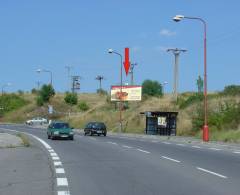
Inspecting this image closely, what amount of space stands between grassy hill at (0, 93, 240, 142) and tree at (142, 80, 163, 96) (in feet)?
46.2

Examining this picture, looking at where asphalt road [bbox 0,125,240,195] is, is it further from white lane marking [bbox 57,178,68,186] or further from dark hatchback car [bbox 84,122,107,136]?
dark hatchback car [bbox 84,122,107,136]

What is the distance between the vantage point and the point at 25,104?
139250 mm

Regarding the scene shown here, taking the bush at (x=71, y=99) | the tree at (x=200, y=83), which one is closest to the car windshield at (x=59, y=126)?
the tree at (x=200, y=83)

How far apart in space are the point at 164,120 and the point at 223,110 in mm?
5835

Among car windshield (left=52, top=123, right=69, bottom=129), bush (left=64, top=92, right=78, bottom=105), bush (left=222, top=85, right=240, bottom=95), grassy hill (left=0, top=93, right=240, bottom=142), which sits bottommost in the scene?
car windshield (left=52, top=123, right=69, bottom=129)

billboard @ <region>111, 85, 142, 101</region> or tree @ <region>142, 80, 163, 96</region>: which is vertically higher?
tree @ <region>142, 80, 163, 96</region>

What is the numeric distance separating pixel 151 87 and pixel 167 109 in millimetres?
51638

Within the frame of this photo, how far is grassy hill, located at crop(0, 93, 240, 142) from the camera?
2069 inches

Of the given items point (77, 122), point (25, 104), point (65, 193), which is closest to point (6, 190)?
point (65, 193)

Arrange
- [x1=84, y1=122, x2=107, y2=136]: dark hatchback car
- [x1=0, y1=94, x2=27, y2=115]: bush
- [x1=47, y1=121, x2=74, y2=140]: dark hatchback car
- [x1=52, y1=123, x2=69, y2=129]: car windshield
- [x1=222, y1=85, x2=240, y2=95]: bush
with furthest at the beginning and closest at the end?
[x1=0, y1=94, x2=27, y2=115]: bush → [x1=222, y1=85, x2=240, y2=95]: bush → [x1=84, y1=122, x2=107, y2=136]: dark hatchback car → [x1=52, y1=123, x2=69, y2=129]: car windshield → [x1=47, y1=121, x2=74, y2=140]: dark hatchback car

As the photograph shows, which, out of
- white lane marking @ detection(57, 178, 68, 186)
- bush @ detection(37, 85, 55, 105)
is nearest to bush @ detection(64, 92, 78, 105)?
bush @ detection(37, 85, 55, 105)

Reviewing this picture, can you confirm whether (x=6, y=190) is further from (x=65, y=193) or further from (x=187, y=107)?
(x=187, y=107)

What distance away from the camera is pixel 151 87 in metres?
128

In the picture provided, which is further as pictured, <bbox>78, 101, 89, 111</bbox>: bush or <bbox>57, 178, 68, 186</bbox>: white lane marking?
<bbox>78, 101, 89, 111</bbox>: bush
